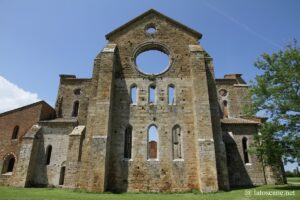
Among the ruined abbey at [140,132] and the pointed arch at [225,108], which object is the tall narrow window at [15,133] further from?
the pointed arch at [225,108]

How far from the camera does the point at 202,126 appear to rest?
45.8 feet

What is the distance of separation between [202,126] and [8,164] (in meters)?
16.6

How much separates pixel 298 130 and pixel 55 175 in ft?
56.2

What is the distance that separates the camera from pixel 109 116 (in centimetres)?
1441

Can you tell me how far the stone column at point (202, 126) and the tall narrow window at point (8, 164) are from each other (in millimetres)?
15770

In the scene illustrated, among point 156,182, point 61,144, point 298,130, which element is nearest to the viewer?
point 298,130

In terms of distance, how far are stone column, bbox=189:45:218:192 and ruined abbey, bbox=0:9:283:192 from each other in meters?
0.06

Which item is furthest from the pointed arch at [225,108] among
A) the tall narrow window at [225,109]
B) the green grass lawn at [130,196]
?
the green grass lawn at [130,196]

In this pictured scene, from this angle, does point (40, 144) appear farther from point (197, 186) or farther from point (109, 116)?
point (197, 186)

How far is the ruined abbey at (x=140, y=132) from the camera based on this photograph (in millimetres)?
13625

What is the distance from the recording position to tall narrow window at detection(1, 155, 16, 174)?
18578mm

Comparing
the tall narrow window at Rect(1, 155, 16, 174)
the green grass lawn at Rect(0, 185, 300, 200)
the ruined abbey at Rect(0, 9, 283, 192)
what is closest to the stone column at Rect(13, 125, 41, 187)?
Result: the ruined abbey at Rect(0, 9, 283, 192)

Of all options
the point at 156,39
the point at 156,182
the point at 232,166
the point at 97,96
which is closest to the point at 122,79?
the point at 97,96

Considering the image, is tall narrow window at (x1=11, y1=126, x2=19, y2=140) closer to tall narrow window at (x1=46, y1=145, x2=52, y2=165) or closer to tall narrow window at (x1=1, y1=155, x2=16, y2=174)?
tall narrow window at (x1=1, y1=155, x2=16, y2=174)
